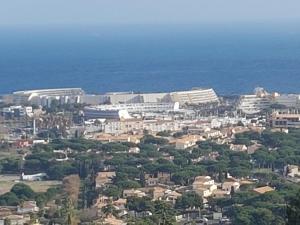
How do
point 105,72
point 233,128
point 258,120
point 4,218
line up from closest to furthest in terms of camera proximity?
point 4,218
point 233,128
point 258,120
point 105,72

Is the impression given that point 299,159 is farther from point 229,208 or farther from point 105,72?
point 105,72

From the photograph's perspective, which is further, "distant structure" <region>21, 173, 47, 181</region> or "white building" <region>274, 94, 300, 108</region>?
"white building" <region>274, 94, 300, 108</region>

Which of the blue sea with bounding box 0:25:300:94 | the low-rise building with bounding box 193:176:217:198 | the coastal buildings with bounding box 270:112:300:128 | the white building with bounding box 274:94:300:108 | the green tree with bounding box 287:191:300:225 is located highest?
the blue sea with bounding box 0:25:300:94

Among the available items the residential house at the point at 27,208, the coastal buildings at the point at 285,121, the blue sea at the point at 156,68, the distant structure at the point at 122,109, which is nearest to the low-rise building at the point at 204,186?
the residential house at the point at 27,208

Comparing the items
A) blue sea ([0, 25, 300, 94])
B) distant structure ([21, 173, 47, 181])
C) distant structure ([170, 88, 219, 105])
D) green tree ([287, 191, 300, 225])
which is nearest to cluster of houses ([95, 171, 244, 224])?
distant structure ([21, 173, 47, 181])

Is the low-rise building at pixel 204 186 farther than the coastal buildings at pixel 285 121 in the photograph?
No

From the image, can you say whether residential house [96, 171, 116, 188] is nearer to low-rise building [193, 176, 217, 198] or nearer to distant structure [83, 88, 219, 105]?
low-rise building [193, 176, 217, 198]

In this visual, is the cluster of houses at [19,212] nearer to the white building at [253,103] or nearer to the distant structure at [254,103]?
the distant structure at [254,103]

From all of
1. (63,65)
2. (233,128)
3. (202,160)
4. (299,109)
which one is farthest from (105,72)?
(202,160)
